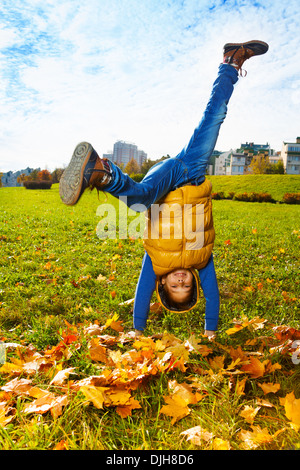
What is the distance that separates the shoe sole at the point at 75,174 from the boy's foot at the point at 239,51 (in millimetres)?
2024

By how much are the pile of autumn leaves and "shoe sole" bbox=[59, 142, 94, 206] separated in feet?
3.48

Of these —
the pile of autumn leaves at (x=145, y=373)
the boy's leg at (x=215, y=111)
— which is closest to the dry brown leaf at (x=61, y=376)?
the pile of autumn leaves at (x=145, y=373)

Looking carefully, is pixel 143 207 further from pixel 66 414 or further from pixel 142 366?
pixel 66 414

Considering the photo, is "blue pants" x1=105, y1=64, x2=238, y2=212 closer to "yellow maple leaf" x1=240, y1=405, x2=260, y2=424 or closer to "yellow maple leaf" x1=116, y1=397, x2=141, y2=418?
"yellow maple leaf" x1=116, y1=397, x2=141, y2=418

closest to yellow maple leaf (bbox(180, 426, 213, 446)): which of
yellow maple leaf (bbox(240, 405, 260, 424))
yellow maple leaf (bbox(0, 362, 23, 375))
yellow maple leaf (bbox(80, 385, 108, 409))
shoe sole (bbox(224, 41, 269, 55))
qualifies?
yellow maple leaf (bbox(240, 405, 260, 424))

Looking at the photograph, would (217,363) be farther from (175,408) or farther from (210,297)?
(210,297)

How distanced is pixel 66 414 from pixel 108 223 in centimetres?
684

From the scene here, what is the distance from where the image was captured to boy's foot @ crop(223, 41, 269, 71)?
3260 millimetres

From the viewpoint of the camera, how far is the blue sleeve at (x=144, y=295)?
296 centimetres

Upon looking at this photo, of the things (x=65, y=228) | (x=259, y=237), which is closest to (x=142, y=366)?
(x=259, y=237)

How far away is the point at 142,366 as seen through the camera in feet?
7.03

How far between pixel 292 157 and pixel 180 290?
68163 mm

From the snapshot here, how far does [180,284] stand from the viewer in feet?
9.33

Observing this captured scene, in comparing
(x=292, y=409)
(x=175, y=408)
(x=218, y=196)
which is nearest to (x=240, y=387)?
(x=292, y=409)
